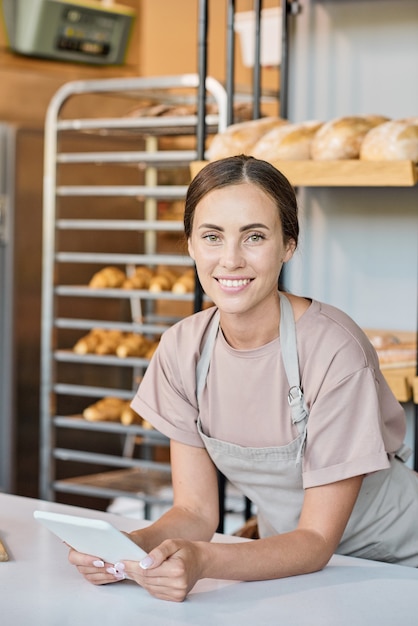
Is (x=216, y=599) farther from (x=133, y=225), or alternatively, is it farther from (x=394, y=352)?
(x=133, y=225)

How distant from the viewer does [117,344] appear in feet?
13.4

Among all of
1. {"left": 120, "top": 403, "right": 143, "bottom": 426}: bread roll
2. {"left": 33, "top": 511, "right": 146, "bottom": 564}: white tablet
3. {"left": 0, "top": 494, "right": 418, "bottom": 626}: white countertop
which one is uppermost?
{"left": 33, "top": 511, "right": 146, "bottom": 564}: white tablet

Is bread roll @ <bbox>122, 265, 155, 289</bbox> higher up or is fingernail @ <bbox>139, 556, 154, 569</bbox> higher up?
bread roll @ <bbox>122, 265, 155, 289</bbox>

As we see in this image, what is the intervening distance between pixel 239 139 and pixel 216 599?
1586mm

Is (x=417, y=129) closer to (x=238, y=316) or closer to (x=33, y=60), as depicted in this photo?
(x=238, y=316)

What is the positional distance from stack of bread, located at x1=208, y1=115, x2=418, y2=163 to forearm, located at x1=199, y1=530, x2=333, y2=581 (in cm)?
121

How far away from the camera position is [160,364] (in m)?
1.93

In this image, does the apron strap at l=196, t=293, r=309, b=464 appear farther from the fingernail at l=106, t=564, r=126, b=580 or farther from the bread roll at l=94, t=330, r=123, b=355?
the bread roll at l=94, t=330, r=123, b=355

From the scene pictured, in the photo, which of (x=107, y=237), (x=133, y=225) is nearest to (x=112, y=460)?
(x=133, y=225)

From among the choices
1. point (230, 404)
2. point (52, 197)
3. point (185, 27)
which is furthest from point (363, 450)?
point (185, 27)

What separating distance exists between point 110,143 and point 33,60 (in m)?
0.56

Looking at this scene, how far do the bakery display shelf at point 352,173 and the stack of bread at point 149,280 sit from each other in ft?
4.23

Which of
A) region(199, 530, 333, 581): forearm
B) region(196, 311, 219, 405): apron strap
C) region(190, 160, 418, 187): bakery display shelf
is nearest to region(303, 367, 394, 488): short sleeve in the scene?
region(199, 530, 333, 581): forearm

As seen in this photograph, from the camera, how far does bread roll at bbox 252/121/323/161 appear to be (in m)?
2.70
